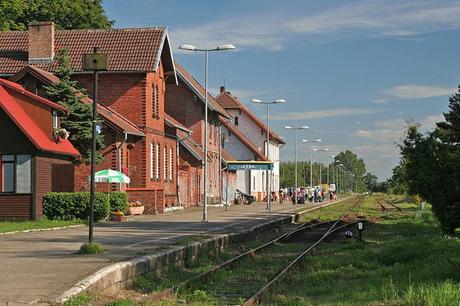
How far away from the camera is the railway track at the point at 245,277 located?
1312 cm

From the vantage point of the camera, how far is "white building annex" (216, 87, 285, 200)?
84312 mm

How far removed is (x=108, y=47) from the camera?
44.4 m

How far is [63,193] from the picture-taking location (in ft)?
107

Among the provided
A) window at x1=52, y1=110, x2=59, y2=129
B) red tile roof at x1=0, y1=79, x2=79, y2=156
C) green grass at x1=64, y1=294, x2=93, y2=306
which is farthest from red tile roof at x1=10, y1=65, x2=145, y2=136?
green grass at x1=64, y1=294, x2=93, y2=306

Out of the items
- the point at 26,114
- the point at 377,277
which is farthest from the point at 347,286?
the point at 26,114

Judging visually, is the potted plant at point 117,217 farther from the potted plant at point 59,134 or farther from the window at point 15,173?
the potted plant at point 59,134

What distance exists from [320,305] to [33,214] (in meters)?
22.3

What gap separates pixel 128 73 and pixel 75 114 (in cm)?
614

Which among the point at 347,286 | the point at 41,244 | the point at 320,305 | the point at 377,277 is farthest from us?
the point at 41,244

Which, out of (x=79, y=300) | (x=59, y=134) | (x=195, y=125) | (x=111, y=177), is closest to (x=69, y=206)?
(x=111, y=177)

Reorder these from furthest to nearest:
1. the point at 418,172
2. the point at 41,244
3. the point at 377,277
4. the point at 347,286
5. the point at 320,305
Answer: the point at 418,172 < the point at 41,244 < the point at 377,277 < the point at 347,286 < the point at 320,305

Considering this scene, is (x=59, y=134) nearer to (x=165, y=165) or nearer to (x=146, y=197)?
(x=146, y=197)

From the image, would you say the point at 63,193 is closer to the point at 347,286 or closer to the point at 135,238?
the point at 135,238

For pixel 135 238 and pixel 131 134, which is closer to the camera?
pixel 135 238
